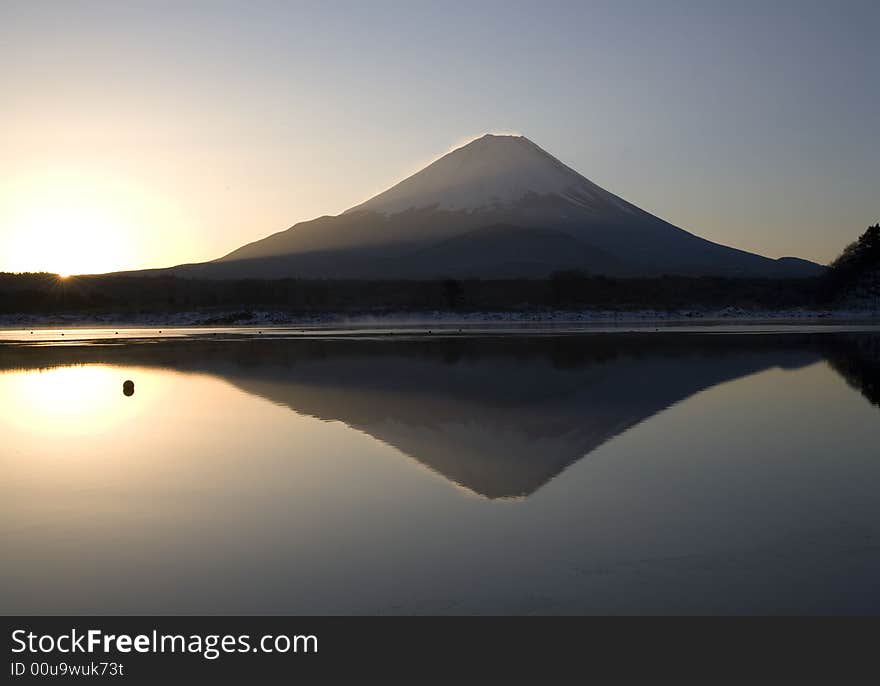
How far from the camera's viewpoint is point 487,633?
262 inches

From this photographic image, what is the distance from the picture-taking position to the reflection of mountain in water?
46.1ft

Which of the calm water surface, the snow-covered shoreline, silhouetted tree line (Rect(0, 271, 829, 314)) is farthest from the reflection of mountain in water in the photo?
silhouetted tree line (Rect(0, 271, 829, 314))

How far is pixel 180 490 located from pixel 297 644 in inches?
215

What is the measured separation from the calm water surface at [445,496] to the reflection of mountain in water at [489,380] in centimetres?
12

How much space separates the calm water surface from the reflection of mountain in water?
12 centimetres

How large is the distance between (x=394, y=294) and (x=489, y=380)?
78.7 m

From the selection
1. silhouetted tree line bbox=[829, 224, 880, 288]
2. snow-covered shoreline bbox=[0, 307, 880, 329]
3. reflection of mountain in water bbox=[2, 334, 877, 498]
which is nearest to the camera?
reflection of mountain in water bbox=[2, 334, 877, 498]

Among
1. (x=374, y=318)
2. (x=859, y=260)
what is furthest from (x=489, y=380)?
(x=859, y=260)

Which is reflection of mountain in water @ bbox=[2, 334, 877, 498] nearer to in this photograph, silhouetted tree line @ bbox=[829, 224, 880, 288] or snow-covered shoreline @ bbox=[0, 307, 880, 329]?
snow-covered shoreline @ bbox=[0, 307, 880, 329]

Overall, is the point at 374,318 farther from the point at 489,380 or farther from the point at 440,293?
the point at 489,380

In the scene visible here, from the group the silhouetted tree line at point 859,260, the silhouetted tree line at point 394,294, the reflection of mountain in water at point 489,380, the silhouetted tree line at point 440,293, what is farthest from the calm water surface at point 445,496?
the silhouetted tree line at point 859,260

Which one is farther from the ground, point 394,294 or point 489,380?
point 394,294

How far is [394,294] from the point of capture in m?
102

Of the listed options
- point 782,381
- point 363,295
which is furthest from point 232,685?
point 363,295
